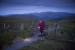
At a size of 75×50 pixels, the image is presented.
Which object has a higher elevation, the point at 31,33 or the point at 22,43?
the point at 31,33

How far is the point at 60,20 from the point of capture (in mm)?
2602

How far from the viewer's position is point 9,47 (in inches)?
103

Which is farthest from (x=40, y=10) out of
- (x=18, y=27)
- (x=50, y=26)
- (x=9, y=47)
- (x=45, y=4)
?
(x=9, y=47)

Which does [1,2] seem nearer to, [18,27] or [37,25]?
[18,27]

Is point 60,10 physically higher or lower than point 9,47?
higher

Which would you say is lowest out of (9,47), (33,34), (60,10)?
(9,47)

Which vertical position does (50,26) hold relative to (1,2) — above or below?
below

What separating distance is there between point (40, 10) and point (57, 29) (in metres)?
0.52

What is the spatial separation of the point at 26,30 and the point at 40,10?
502 millimetres

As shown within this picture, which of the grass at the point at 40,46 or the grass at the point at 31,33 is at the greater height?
the grass at the point at 31,33

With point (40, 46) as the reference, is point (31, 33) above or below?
above

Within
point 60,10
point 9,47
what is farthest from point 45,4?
point 9,47

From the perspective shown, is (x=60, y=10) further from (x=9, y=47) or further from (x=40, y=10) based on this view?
(x=9, y=47)

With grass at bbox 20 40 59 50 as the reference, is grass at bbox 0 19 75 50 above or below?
above
